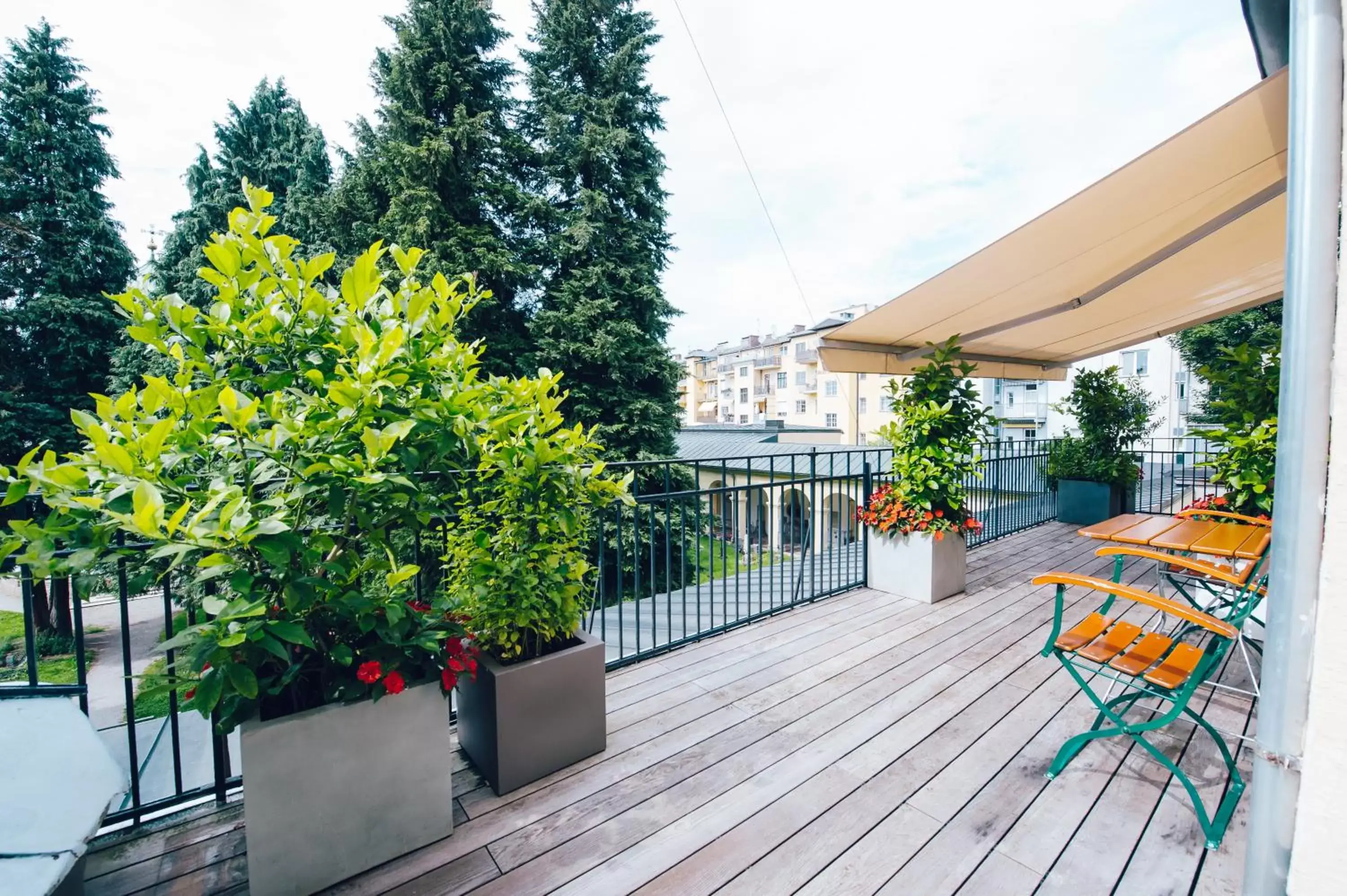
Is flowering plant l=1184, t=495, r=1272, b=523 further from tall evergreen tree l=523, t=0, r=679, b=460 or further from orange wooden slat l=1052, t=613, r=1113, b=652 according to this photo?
tall evergreen tree l=523, t=0, r=679, b=460

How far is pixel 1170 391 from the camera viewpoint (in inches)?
1047

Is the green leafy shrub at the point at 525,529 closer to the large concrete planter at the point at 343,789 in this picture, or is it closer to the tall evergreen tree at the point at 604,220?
the large concrete planter at the point at 343,789

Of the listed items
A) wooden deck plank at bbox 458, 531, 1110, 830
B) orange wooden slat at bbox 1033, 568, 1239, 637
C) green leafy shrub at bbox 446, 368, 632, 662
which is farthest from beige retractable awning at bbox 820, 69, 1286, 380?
green leafy shrub at bbox 446, 368, 632, 662

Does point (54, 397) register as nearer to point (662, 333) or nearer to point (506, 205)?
point (506, 205)

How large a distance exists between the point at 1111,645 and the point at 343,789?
2.62 meters

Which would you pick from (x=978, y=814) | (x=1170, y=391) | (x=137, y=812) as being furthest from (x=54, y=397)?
(x=1170, y=391)

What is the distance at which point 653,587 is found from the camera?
2639 mm

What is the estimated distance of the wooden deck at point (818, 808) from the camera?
5.06ft

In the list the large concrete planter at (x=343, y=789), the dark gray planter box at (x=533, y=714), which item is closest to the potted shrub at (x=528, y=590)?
the dark gray planter box at (x=533, y=714)

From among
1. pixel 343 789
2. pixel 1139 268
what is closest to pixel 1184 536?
pixel 1139 268

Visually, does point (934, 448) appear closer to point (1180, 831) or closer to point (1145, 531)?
point (1145, 531)

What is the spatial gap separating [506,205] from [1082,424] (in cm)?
1178

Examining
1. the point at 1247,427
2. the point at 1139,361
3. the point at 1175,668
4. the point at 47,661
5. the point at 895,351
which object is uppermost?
the point at 1139,361

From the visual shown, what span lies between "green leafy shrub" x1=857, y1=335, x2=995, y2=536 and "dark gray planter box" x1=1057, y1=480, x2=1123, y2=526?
3477 mm
